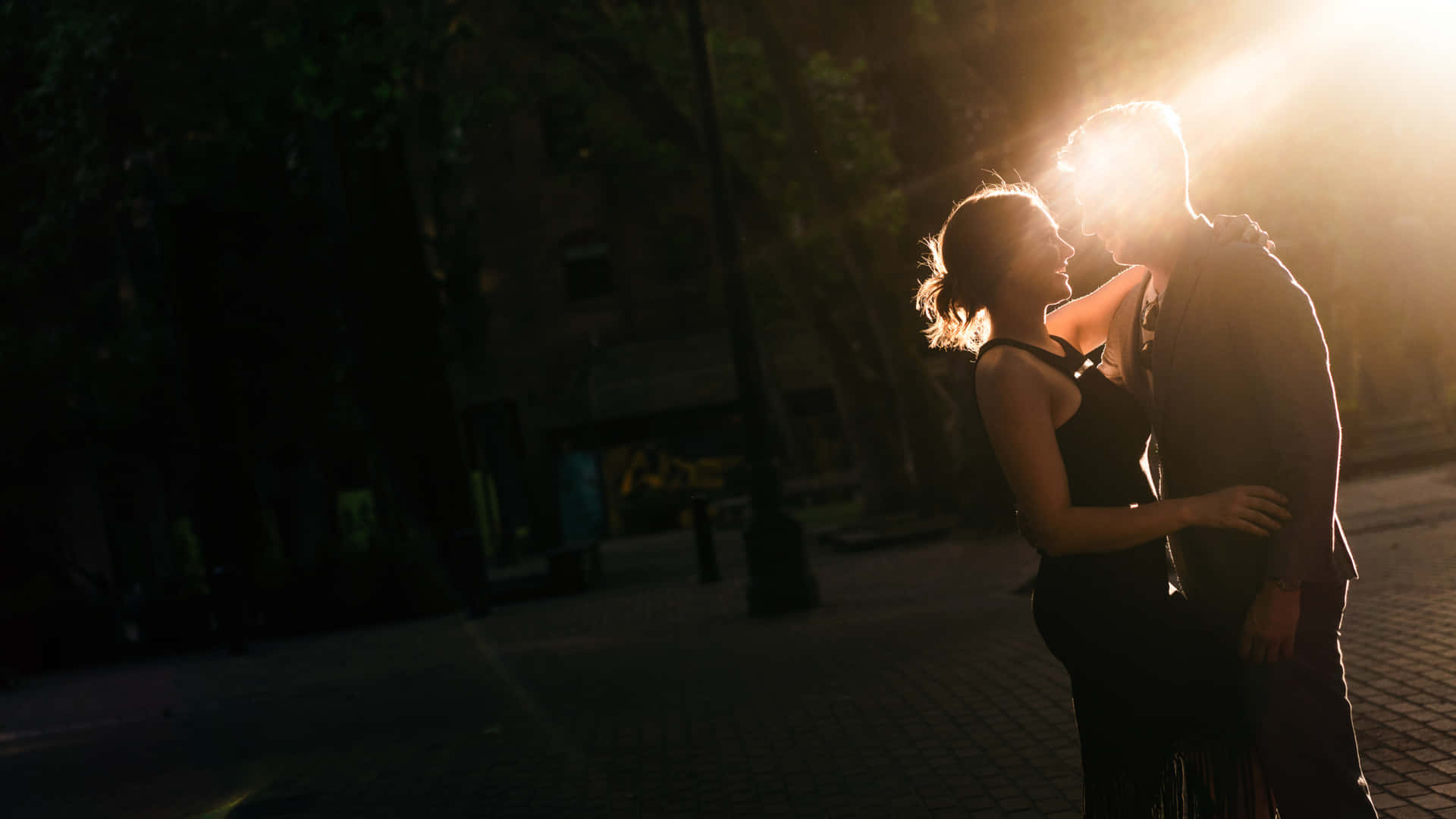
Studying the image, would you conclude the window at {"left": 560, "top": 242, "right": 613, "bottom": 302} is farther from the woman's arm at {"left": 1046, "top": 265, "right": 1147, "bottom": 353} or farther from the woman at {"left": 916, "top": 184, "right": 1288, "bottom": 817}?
the woman at {"left": 916, "top": 184, "right": 1288, "bottom": 817}

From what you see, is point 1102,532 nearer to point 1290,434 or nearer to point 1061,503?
point 1061,503

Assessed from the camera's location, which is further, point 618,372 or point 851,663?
point 618,372

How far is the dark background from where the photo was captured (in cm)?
1623

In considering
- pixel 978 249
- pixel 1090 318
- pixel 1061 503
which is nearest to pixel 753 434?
pixel 1090 318

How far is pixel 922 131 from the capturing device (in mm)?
14383

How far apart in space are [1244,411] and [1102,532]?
38cm

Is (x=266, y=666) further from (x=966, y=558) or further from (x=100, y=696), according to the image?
(x=966, y=558)

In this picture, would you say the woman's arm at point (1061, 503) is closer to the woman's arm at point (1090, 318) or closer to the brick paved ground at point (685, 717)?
the woman's arm at point (1090, 318)

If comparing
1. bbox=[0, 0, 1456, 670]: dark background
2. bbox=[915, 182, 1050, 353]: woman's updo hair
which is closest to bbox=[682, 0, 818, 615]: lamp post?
bbox=[0, 0, 1456, 670]: dark background

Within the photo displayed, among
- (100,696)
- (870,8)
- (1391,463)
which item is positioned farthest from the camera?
(1391,463)

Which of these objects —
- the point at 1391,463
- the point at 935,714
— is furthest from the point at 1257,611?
the point at 1391,463

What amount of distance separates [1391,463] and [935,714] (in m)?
14.5

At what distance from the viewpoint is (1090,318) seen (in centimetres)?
367

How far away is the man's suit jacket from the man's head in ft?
0.28
